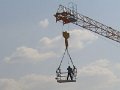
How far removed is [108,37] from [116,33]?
205cm

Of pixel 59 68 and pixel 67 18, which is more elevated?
pixel 67 18

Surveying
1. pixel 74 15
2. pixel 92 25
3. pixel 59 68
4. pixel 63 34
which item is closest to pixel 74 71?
pixel 59 68

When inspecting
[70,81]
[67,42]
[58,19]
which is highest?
[58,19]

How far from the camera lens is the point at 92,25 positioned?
69.4 meters

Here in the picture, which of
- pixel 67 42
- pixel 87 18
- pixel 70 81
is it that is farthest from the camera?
pixel 87 18

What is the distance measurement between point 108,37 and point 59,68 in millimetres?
26377

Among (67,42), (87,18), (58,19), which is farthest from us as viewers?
(87,18)

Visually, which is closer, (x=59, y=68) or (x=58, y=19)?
(x=59, y=68)

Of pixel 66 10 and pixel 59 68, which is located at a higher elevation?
pixel 66 10

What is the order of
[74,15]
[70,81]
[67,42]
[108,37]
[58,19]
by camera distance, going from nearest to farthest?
[70,81] → [67,42] → [58,19] → [74,15] → [108,37]

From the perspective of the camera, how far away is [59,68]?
4959 centimetres

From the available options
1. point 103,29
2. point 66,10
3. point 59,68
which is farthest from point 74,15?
point 59,68

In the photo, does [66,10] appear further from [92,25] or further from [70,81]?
[70,81]

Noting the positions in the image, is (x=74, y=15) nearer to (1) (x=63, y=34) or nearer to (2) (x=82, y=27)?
(2) (x=82, y=27)
